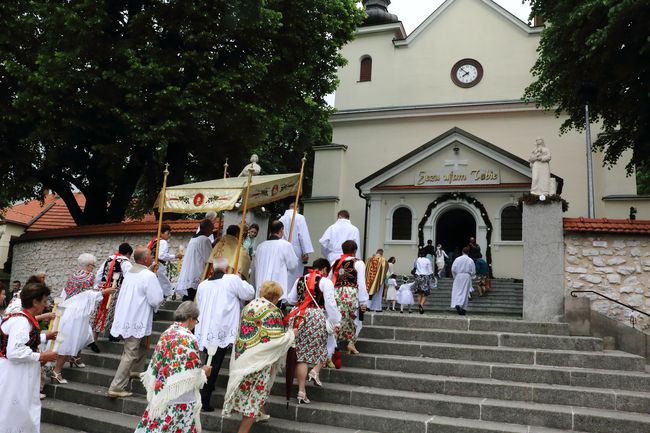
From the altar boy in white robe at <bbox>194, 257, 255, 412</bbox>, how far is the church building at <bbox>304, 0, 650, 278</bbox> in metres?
15.4

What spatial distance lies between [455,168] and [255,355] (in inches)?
Result: 659

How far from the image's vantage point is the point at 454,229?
76.6ft

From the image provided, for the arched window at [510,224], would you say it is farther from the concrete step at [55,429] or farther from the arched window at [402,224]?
the concrete step at [55,429]

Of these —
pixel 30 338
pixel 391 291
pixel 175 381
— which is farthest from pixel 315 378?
pixel 391 291

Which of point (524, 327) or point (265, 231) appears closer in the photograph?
point (524, 327)

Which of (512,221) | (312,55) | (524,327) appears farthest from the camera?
(512,221)

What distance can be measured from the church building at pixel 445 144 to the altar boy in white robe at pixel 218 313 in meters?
15.4

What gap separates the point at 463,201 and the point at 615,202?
5990mm

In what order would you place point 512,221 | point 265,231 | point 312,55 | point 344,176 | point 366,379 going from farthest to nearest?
point 344,176 → point 512,221 → point 312,55 → point 265,231 → point 366,379

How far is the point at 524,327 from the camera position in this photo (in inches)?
311

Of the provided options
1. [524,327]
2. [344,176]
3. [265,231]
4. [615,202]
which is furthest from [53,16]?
[615,202]

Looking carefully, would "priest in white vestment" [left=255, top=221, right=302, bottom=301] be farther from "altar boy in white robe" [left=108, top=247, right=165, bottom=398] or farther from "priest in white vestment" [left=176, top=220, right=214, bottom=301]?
"altar boy in white robe" [left=108, top=247, right=165, bottom=398]

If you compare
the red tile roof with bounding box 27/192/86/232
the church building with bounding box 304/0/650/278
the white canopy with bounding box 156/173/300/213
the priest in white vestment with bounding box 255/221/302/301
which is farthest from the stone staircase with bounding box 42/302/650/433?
the red tile roof with bounding box 27/192/86/232

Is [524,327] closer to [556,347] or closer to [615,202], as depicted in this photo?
[556,347]
